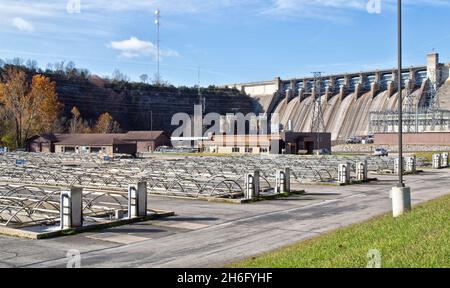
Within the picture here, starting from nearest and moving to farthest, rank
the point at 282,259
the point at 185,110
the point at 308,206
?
the point at 282,259 < the point at 308,206 < the point at 185,110

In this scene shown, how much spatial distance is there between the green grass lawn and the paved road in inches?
68.5

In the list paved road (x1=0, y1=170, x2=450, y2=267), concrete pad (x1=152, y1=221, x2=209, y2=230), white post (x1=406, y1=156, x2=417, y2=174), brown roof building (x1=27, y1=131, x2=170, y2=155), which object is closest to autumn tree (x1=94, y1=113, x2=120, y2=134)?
brown roof building (x1=27, y1=131, x2=170, y2=155)

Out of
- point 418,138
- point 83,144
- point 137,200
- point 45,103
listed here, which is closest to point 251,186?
point 137,200

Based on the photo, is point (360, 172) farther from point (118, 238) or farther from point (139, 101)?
point (139, 101)

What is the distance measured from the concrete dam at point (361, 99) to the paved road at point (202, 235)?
274 ft

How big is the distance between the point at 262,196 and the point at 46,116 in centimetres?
9150

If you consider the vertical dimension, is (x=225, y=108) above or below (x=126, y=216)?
above

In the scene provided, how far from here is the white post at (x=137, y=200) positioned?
17.4 meters

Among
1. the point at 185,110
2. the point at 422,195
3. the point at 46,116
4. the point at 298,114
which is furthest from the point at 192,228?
the point at 185,110

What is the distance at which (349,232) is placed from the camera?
13.1 m

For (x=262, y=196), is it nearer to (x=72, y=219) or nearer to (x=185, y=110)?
(x=72, y=219)

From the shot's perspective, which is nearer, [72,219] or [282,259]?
[282,259]

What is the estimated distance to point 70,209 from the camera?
1526 cm

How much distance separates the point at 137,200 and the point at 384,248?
9656 mm
